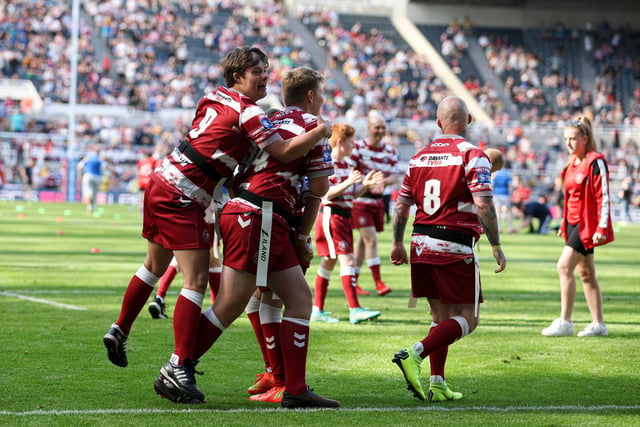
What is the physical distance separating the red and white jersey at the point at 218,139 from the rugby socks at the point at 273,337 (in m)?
0.84

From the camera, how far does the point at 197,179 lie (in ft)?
20.9

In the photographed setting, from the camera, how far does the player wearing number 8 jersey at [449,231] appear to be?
6.53 m

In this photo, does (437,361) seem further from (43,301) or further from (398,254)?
(43,301)

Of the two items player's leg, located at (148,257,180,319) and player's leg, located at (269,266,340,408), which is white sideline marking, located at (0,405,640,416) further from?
player's leg, located at (148,257,180,319)

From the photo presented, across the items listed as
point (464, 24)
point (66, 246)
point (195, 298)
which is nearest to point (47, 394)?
point (195, 298)

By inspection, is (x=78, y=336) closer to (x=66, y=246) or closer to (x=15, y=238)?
(x=66, y=246)

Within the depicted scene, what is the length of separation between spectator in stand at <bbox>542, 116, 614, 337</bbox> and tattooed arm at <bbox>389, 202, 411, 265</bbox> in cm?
305

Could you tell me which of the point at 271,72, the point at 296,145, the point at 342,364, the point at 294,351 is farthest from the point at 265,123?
the point at 271,72

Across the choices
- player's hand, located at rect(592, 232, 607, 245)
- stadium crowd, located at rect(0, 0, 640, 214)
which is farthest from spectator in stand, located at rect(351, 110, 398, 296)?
stadium crowd, located at rect(0, 0, 640, 214)

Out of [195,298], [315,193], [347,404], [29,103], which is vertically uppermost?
[29,103]

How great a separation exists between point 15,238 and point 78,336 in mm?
13144

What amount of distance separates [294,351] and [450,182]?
1.51 meters

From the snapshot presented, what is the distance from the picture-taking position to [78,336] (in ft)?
29.8

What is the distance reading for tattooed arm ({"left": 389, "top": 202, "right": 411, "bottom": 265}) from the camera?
22.8 ft
